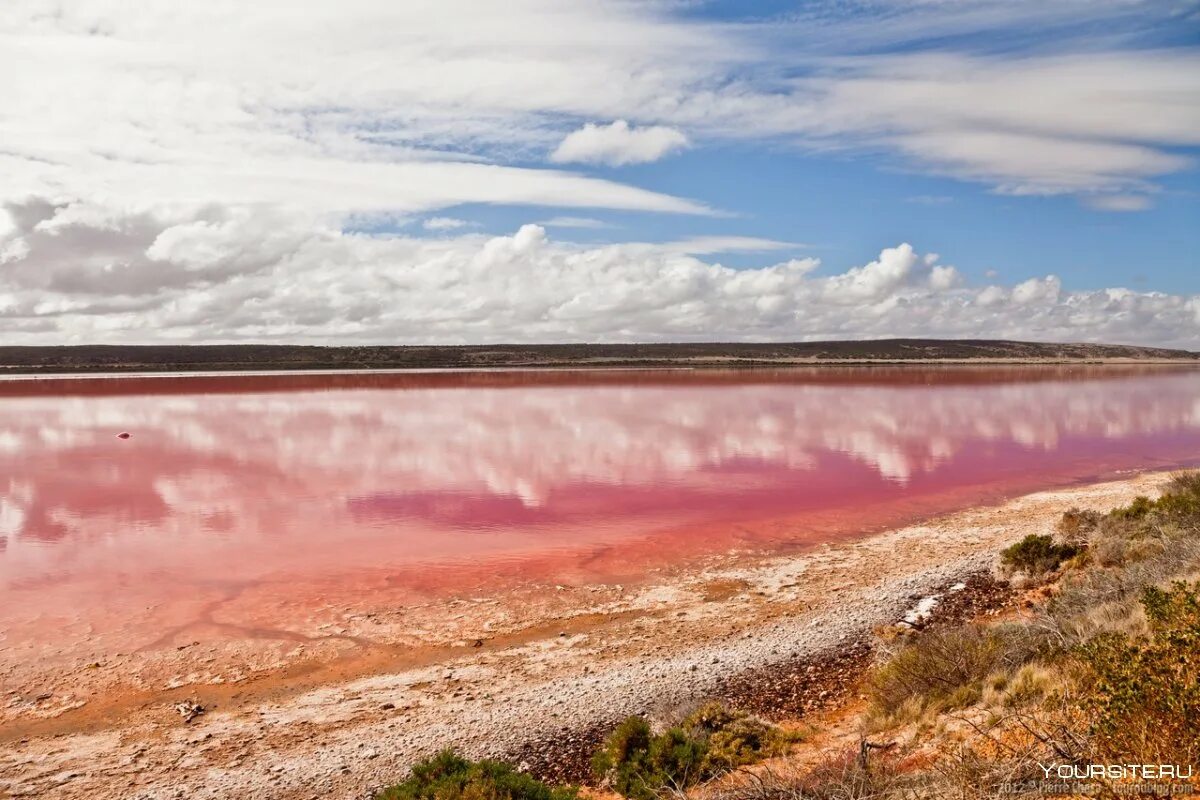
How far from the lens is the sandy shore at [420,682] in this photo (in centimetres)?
709

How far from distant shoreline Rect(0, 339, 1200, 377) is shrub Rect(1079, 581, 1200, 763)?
369ft

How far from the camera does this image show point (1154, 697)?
14.1 ft

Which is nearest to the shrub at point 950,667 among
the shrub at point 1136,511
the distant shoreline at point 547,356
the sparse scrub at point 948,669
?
the sparse scrub at point 948,669

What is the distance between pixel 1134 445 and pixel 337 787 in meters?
32.1

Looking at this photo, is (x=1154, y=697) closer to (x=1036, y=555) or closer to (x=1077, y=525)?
(x=1036, y=555)

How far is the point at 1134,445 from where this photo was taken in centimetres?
2903

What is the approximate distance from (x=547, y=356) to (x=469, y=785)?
151793mm

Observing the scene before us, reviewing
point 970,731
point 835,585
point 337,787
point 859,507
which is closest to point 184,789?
point 337,787

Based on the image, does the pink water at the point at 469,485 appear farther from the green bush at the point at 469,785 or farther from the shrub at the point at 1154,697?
Answer: the shrub at the point at 1154,697

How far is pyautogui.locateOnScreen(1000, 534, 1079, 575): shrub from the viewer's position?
11.2 m

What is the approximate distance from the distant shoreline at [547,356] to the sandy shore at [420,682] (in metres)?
105

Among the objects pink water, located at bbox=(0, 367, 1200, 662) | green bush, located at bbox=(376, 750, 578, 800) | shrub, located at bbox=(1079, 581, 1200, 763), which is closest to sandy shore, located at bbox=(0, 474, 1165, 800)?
green bush, located at bbox=(376, 750, 578, 800)

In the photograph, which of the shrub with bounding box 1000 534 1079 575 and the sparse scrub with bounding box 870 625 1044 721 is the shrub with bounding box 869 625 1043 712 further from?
the shrub with bounding box 1000 534 1079 575

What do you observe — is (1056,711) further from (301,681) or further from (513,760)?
(301,681)
